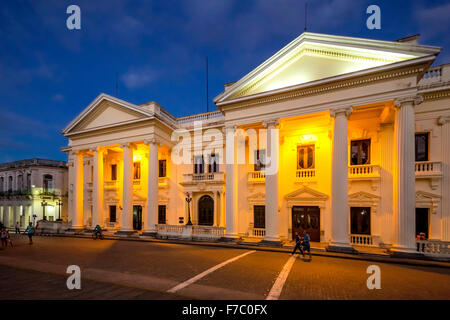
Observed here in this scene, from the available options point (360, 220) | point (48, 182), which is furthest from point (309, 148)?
point (48, 182)

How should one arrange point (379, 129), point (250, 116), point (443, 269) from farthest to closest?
point (250, 116)
point (379, 129)
point (443, 269)

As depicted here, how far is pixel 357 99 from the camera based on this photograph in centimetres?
1302

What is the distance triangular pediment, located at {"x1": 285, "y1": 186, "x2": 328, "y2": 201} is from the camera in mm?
15905

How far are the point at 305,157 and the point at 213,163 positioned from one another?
25.8ft

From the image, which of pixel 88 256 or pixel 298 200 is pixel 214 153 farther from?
pixel 88 256

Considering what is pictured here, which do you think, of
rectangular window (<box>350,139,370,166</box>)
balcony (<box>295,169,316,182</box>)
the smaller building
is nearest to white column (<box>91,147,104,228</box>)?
the smaller building

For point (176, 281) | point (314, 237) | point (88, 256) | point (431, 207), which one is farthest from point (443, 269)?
point (88, 256)

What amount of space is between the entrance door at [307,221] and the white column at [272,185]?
2683mm

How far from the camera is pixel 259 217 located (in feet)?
58.3

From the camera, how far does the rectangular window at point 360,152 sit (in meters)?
15.3

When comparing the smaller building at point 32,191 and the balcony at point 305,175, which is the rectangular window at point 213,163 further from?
the smaller building at point 32,191

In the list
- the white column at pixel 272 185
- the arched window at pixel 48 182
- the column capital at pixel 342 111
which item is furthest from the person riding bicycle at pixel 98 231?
the arched window at pixel 48 182

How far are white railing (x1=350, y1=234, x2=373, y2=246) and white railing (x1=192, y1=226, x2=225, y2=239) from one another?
29.1ft
